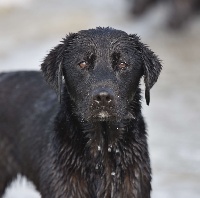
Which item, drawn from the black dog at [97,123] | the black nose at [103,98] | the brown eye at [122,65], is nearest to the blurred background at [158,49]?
the black dog at [97,123]

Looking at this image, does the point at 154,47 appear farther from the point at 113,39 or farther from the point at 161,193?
the point at 113,39

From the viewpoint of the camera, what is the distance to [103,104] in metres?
5.90

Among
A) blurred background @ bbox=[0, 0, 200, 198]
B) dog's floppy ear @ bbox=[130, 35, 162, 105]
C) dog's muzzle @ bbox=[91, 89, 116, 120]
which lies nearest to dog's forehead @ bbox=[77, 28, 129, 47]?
dog's floppy ear @ bbox=[130, 35, 162, 105]

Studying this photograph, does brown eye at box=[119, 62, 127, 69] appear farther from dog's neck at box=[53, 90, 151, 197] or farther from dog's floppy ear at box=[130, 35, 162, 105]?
dog's neck at box=[53, 90, 151, 197]

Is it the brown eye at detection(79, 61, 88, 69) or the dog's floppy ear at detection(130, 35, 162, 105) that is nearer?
the brown eye at detection(79, 61, 88, 69)

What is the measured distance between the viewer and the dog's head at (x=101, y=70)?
5.98 metres

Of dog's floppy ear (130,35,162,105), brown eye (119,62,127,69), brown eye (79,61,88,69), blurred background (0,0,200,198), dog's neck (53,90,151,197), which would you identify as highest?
blurred background (0,0,200,198)

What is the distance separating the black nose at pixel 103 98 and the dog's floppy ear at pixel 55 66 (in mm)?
601

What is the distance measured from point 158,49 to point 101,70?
32.8 feet

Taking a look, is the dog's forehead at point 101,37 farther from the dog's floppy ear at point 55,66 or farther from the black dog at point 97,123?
the dog's floppy ear at point 55,66

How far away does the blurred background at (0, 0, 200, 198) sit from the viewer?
990cm

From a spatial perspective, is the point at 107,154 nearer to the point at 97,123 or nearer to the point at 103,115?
the point at 97,123

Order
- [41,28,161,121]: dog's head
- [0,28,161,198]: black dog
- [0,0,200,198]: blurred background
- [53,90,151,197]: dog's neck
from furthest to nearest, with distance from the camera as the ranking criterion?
[0,0,200,198]: blurred background, [53,90,151,197]: dog's neck, [0,28,161,198]: black dog, [41,28,161,121]: dog's head

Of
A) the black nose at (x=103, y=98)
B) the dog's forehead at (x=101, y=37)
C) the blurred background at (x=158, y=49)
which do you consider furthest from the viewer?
the blurred background at (x=158, y=49)
